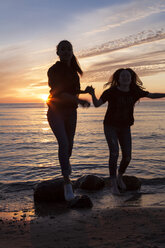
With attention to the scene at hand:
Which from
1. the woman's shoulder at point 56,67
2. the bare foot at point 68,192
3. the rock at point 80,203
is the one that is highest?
the woman's shoulder at point 56,67

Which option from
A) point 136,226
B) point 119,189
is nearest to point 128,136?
point 119,189

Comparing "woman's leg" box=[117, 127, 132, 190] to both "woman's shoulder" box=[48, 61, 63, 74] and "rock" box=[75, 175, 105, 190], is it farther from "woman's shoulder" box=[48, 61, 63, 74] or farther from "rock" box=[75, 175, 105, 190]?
"woman's shoulder" box=[48, 61, 63, 74]

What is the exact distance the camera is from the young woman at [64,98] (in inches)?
176

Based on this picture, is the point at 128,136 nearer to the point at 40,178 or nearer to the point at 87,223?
the point at 87,223

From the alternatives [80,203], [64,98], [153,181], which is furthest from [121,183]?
[64,98]

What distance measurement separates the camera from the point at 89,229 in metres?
3.61

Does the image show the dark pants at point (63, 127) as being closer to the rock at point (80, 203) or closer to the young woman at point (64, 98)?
the young woman at point (64, 98)

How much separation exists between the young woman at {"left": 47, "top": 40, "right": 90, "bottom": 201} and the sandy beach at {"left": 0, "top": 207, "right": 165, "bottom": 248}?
2.63 feet

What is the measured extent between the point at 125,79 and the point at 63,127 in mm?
1526

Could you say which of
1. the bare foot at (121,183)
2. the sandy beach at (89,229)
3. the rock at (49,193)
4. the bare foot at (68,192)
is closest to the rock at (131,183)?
the bare foot at (121,183)

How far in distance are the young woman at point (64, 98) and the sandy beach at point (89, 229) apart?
2.63ft

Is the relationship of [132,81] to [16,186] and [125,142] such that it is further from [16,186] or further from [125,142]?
[16,186]

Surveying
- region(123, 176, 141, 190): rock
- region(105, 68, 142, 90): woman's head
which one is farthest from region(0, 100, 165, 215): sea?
region(105, 68, 142, 90): woman's head

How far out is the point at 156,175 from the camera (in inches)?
295
